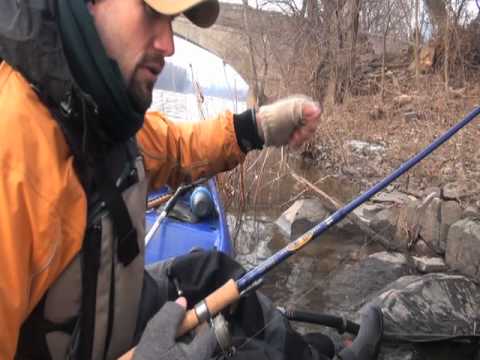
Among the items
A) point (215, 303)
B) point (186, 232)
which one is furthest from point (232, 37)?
point (215, 303)

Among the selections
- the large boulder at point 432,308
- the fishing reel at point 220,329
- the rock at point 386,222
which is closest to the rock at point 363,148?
the rock at point 386,222

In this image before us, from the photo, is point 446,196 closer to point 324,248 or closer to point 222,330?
point 324,248

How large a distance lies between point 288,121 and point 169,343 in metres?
1.10

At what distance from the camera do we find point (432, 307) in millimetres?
3100

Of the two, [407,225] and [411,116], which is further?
[411,116]

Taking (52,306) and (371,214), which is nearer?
(52,306)

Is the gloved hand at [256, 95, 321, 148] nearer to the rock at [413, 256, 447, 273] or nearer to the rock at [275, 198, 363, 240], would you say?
the rock at [413, 256, 447, 273]

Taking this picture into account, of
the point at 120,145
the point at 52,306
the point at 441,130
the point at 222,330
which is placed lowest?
the point at 441,130

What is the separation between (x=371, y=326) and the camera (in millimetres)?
2547

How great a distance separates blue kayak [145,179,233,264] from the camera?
3615mm

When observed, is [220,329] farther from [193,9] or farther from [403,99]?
[403,99]

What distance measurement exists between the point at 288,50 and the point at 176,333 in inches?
386

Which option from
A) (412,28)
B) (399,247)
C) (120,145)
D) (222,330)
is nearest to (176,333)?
(222,330)

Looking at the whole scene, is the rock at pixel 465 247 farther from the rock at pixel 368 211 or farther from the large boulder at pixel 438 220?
the rock at pixel 368 211
